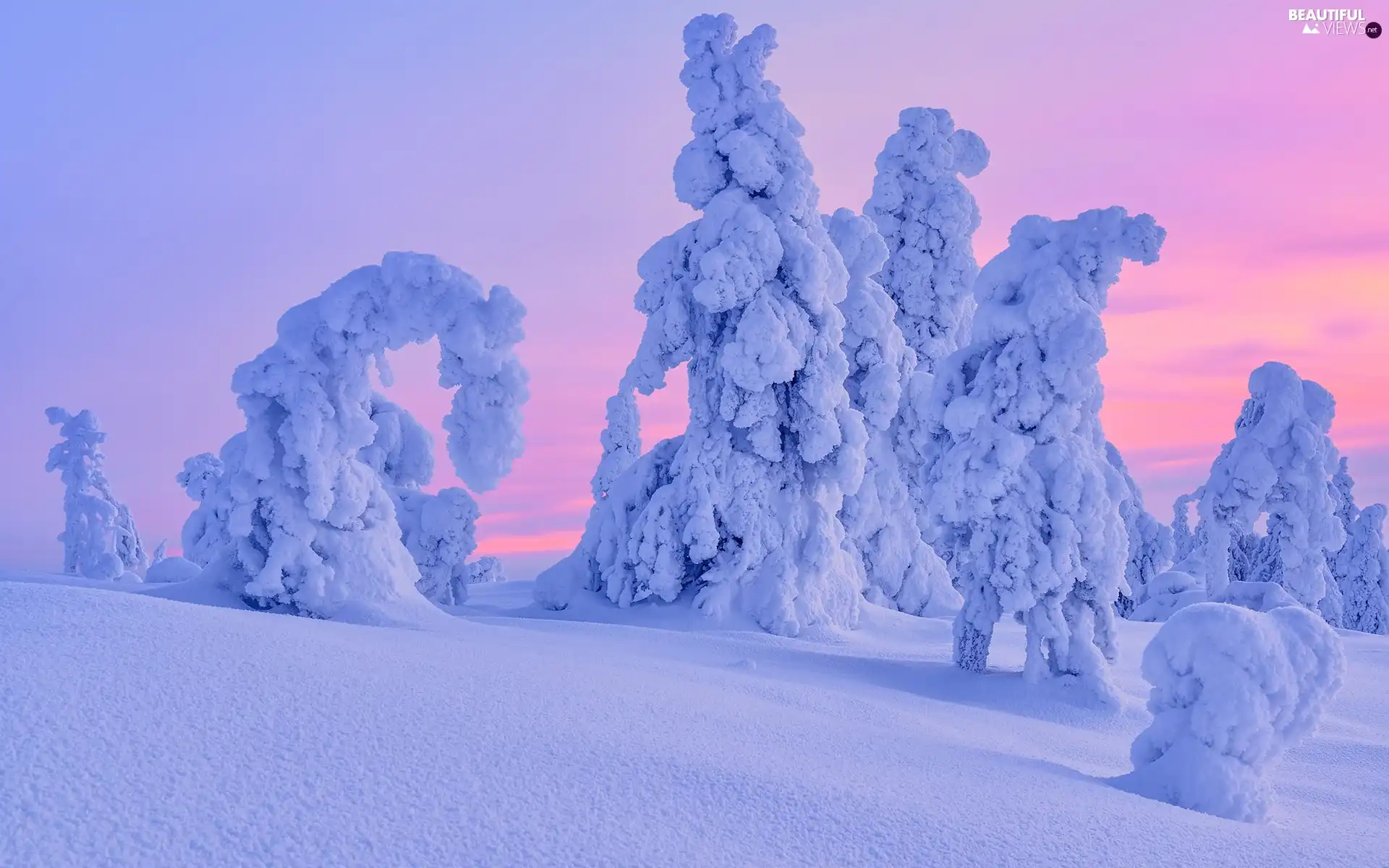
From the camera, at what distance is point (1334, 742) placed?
12.8m

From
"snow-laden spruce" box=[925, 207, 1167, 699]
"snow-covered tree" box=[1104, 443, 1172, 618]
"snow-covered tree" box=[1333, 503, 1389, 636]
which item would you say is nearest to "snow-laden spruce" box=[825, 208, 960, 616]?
"snow-laden spruce" box=[925, 207, 1167, 699]

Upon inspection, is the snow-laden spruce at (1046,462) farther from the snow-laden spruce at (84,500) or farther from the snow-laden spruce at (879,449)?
the snow-laden spruce at (84,500)

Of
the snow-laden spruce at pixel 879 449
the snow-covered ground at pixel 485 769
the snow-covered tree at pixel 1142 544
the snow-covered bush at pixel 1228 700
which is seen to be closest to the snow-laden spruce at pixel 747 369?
the snow-laden spruce at pixel 879 449

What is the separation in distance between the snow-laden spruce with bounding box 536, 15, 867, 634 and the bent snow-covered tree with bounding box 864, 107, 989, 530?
9541mm

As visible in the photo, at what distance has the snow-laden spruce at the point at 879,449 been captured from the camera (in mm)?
23016

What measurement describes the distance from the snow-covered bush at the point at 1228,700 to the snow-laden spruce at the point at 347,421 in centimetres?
756

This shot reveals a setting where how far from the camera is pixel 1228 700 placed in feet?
28.7

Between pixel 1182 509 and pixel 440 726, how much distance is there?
117 feet

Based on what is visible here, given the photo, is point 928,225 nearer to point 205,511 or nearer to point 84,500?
point 205,511

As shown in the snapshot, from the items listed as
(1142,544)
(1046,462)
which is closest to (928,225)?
(1142,544)

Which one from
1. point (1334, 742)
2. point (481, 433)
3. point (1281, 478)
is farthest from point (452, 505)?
point (1281, 478)

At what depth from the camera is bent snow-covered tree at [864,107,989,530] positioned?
28375mm

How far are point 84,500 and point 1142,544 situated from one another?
117 ft

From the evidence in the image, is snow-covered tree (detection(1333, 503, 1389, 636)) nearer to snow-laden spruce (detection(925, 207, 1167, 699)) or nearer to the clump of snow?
snow-laden spruce (detection(925, 207, 1167, 699))
